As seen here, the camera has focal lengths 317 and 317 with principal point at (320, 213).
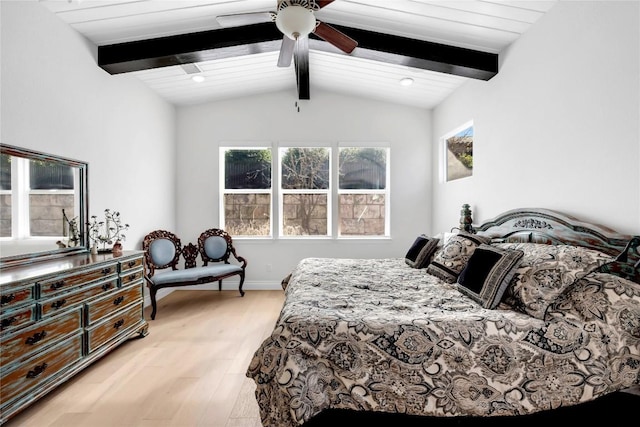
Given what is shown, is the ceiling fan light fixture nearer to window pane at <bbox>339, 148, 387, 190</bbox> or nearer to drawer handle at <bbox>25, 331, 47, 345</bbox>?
drawer handle at <bbox>25, 331, 47, 345</bbox>

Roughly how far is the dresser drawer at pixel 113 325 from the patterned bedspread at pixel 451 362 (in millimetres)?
1692

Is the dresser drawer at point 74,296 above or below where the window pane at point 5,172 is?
below

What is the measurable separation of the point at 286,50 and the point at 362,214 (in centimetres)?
302

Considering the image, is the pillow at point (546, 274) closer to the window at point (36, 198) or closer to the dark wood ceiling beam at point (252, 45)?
the dark wood ceiling beam at point (252, 45)

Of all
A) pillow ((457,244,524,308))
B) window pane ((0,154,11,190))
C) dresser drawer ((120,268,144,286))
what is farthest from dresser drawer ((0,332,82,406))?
pillow ((457,244,524,308))

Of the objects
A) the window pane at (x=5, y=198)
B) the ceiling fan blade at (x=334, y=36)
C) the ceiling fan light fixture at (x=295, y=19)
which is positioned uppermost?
the ceiling fan blade at (x=334, y=36)

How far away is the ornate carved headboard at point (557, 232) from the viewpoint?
6.08ft

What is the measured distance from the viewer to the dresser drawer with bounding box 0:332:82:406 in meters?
1.82

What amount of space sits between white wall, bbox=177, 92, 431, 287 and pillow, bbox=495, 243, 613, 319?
3.08 meters

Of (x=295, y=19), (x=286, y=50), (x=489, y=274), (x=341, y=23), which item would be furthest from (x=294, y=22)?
(x=489, y=274)

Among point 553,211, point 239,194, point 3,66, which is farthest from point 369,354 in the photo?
point 239,194

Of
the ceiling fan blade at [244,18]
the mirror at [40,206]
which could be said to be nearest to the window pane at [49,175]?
the mirror at [40,206]

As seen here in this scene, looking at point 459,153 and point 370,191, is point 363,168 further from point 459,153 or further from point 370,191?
point 459,153

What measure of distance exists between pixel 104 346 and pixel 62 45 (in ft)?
8.67
